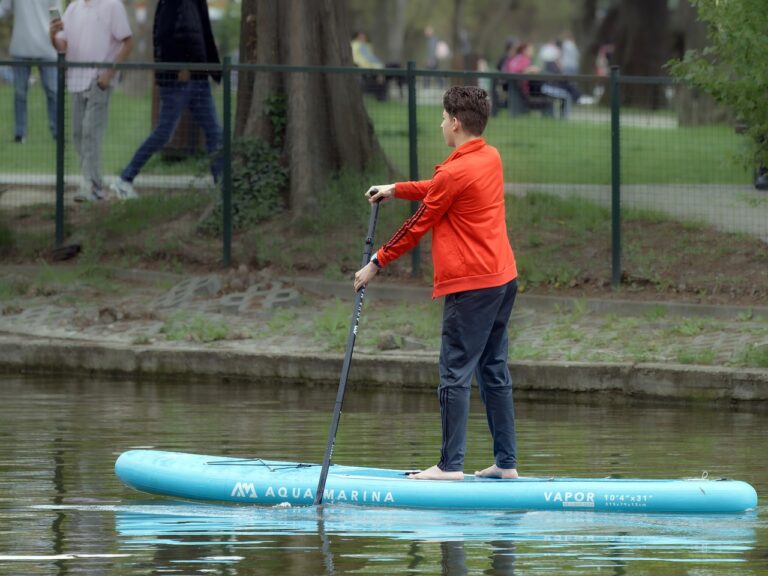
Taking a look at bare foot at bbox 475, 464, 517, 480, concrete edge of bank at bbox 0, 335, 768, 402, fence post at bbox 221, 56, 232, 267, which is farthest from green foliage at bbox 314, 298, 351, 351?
bare foot at bbox 475, 464, 517, 480

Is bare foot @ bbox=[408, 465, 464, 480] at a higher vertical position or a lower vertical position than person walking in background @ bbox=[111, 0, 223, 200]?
lower

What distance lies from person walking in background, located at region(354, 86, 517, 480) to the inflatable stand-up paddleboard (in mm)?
228

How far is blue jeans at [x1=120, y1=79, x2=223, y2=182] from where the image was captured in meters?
16.8

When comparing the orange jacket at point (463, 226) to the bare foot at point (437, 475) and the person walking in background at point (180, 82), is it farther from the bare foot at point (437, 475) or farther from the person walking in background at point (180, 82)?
the person walking in background at point (180, 82)

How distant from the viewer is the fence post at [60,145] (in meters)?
16.7

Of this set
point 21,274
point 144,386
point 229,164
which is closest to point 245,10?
point 229,164

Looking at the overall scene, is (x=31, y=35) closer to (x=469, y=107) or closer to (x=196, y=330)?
(x=196, y=330)

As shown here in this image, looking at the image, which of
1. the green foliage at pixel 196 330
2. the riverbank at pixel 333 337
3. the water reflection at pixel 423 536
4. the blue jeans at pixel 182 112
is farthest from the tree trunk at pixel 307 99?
the water reflection at pixel 423 536

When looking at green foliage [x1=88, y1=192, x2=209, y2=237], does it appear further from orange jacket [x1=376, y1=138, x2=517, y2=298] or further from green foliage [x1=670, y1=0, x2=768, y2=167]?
orange jacket [x1=376, y1=138, x2=517, y2=298]

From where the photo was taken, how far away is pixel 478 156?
8.67 m

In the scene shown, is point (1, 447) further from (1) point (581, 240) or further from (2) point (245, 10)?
(2) point (245, 10)

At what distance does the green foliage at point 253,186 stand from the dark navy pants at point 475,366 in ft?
26.4

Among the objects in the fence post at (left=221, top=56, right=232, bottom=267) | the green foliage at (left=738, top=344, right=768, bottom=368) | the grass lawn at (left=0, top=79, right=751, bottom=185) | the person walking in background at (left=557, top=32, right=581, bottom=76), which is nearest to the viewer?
the green foliage at (left=738, top=344, right=768, bottom=368)

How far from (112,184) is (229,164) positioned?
1.66 metres
